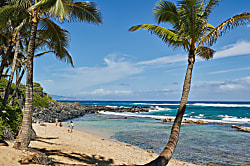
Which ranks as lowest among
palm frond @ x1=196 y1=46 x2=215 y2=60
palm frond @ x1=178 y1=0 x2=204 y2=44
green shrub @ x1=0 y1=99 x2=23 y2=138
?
green shrub @ x1=0 y1=99 x2=23 y2=138

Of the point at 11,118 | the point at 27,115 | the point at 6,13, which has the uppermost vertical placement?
the point at 6,13

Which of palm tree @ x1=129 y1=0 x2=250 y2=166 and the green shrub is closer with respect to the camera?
palm tree @ x1=129 y1=0 x2=250 y2=166

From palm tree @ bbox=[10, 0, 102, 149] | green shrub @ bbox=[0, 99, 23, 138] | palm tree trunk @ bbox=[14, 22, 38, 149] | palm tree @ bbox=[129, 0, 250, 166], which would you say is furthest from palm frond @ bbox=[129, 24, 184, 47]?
green shrub @ bbox=[0, 99, 23, 138]

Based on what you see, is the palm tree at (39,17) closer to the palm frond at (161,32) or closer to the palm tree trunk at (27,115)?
the palm tree trunk at (27,115)

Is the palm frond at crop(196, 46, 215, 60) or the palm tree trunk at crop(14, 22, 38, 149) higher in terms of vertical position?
the palm frond at crop(196, 46, 215, 60)

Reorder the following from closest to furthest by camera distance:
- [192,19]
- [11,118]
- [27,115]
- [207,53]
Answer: [192,19], [27,115], [207,53], [11,118]

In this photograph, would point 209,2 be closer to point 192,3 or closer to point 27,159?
point 192,3

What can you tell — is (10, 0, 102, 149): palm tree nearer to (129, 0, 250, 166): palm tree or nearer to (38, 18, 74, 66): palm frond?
(38, 18, 74, 66): palm frond

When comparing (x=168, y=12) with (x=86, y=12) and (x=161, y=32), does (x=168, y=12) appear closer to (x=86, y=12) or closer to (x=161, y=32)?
(x=161, y=32)

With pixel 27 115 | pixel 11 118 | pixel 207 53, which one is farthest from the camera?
pixel 11 118

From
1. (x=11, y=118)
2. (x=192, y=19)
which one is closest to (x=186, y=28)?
(x=192, y=19)

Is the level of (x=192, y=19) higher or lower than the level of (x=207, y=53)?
higher

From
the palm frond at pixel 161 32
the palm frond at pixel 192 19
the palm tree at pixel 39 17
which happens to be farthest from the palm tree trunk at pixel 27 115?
the palm frond at pixel 192 19

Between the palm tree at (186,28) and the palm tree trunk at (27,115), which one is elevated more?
the palm tree at (186,28)
